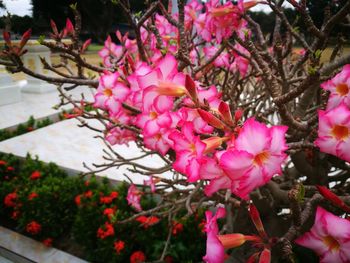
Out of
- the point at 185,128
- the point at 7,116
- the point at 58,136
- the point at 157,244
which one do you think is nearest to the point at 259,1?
the point at 185,128

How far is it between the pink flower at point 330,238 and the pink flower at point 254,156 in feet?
0.53

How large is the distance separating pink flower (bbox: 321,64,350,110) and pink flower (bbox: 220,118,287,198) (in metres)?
0.21

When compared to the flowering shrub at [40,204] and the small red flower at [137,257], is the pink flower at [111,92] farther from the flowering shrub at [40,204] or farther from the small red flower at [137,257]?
the flowering shrub at [40,204]

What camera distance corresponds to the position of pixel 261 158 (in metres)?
0.48

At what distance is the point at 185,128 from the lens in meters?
0.58

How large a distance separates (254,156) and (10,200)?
2635mm

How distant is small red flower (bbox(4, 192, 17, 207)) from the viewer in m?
2.57

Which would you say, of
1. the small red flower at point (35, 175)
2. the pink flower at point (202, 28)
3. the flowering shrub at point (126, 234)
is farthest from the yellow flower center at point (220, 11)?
the small red flower at point (35, 175)

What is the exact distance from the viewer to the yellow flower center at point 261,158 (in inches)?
18.8

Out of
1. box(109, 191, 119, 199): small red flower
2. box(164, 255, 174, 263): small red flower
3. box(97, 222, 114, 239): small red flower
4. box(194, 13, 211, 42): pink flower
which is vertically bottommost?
box(164, 255, 174, 263): small red flower

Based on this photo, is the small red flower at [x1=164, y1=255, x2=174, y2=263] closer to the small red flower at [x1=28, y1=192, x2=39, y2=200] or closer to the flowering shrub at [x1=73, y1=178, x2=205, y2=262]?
the flowering shrub at [x1=73, y1=178, x2=205, y2=262]

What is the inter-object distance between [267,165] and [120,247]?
179cm

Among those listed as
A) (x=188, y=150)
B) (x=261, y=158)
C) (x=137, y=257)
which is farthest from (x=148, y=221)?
(x=261, y=158)

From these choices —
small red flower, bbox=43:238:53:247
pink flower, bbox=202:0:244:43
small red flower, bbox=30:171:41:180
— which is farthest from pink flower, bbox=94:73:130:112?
small red flower, bbox=30:171:41:180
